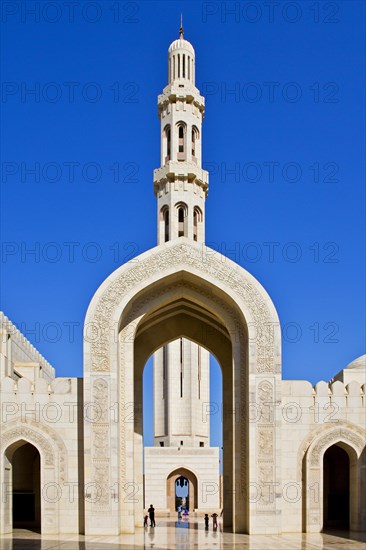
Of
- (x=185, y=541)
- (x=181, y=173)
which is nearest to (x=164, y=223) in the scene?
(x=181, y=173)

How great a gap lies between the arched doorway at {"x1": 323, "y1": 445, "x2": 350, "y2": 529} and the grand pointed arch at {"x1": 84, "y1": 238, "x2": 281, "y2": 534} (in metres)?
3.52

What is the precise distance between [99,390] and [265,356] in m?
5.46

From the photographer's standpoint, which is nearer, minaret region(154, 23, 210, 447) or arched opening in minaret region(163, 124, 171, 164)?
minaret region(154, 23, 210, 447)

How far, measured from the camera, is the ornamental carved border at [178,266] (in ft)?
79.0

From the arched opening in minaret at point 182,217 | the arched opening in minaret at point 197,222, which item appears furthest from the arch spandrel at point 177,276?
the arched opening in minaret at point 197,222

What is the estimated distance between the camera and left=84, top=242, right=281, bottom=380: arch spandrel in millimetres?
24109

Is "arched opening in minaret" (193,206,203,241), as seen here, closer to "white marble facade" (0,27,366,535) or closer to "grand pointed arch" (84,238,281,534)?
"white marble facade" (0,27,366,535)

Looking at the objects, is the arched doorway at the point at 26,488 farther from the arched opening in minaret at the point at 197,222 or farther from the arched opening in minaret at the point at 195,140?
the arched opening in minaret at the point at 195,140

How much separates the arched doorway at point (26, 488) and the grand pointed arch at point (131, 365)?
3717mm

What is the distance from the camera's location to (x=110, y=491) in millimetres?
23219

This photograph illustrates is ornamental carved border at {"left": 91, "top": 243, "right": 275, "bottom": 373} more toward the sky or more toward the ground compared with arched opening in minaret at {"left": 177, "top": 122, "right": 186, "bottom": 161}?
more toward the ground

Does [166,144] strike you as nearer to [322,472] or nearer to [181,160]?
[181,160]

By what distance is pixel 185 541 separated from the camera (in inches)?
871

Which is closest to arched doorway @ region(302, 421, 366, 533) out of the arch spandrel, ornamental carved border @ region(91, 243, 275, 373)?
the arch spandrel
